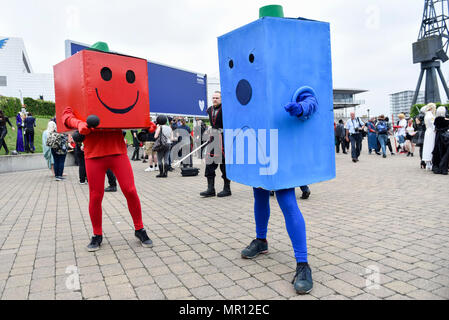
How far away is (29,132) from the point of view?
15.2m

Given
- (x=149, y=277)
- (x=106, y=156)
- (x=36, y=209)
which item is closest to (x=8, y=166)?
(x=36, y=209)

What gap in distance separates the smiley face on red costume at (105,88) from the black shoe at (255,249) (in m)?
1.71

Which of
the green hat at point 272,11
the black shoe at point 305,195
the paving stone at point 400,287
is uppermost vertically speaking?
the green hat at point 272,11

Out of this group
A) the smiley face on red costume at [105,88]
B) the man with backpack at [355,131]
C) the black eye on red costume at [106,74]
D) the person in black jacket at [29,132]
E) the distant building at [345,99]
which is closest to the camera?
the smiley face on red costume at [105,88]

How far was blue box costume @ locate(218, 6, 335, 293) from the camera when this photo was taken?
2516 mm

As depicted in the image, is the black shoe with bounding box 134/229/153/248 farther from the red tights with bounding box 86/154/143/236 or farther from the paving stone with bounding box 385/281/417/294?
the paving stone with bounding box 385/281/417/294

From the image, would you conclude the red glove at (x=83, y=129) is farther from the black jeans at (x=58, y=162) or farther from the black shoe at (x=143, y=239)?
the black jeans at (x=58, y=162)

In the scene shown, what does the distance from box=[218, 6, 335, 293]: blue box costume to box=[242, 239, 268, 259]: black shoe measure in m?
0.67

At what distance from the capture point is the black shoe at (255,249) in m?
3.35

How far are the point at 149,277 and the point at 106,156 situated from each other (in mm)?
1406

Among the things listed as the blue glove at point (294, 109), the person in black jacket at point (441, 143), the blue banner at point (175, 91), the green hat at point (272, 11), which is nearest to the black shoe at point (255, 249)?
the blue glove at point (294, 109)

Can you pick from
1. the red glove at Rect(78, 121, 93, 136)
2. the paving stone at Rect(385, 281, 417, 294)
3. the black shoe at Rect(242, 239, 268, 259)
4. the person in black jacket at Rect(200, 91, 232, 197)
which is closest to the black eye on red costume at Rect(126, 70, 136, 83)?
the red glove at Rect(78, 121, 93, 136)

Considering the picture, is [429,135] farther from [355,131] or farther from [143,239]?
[143,239]

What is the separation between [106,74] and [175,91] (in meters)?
8.65
